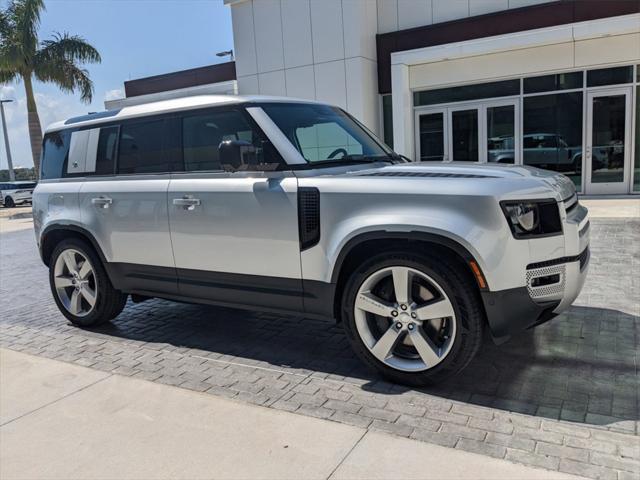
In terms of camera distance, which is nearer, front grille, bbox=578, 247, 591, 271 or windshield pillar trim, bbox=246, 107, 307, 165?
front grille, bbox=578, 247, 591, 271

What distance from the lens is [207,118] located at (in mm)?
4402

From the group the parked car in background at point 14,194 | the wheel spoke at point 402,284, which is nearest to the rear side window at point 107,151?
the wheel spoke at point 402,284

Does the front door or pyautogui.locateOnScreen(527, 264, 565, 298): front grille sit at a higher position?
the front door

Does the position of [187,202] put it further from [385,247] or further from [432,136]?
[432,136]

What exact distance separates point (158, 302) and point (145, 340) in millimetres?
1453

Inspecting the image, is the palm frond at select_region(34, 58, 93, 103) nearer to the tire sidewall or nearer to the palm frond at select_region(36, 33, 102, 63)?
the palm frond at select_region(36, 33, 102, 63)

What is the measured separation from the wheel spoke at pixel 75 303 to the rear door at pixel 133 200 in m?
0.63

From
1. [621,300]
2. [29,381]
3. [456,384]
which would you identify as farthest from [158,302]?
[621,300]

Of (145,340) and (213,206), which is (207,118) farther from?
(145,340)

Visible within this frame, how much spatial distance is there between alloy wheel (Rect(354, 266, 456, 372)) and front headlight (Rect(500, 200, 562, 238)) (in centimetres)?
59

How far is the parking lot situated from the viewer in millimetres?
2936

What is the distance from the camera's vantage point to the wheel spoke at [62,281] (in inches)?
211

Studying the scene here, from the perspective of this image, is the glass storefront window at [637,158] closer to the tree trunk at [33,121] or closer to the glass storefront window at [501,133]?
the glass storefront window at [501,133]

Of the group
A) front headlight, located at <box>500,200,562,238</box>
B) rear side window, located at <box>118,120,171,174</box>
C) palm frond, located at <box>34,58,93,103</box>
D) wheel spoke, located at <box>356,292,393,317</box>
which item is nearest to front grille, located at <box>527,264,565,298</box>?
front headlight, located at <box>500,200,562,238</box>
